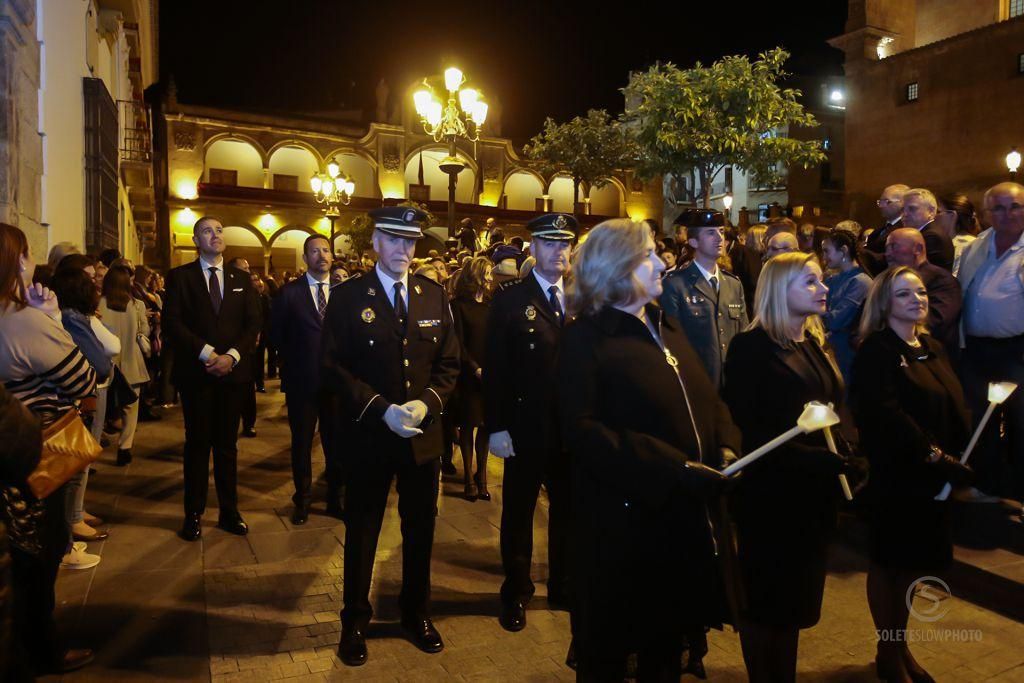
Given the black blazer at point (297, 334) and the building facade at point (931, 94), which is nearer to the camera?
the black blazer at point (297, 334)

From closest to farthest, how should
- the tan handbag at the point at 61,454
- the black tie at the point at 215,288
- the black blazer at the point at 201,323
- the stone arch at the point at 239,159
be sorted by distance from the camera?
the tan handbag at the point at 61,454
the black blazer at the point at 201,323
the black tie at the point at 215,288
the stone arch at the point at 239,159

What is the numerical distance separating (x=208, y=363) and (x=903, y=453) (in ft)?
14.9

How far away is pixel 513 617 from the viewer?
435 cm

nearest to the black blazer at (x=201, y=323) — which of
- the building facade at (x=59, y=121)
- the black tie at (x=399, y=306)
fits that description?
the building facade at (x=59, y=121)

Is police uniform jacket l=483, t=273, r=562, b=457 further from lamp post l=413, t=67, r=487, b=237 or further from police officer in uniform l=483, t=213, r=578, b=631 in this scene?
lamp post l=413, t=67, r=487, b=237

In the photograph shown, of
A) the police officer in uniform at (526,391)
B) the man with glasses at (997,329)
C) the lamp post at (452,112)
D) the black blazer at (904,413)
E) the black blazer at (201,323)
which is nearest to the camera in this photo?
the black blazer at (904,413)

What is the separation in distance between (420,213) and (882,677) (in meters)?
3.38

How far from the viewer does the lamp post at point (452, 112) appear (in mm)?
10953

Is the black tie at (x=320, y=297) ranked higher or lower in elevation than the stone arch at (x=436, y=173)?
lower

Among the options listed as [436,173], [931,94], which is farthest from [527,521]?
[436,173]

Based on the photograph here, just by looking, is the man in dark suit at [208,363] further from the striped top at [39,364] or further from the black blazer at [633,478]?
the black blazer at [633,478]

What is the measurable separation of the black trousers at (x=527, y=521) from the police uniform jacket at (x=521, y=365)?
0.13 meters

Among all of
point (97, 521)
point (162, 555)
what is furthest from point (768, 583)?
point (97, 521)

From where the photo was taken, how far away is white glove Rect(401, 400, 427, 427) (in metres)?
3.85
